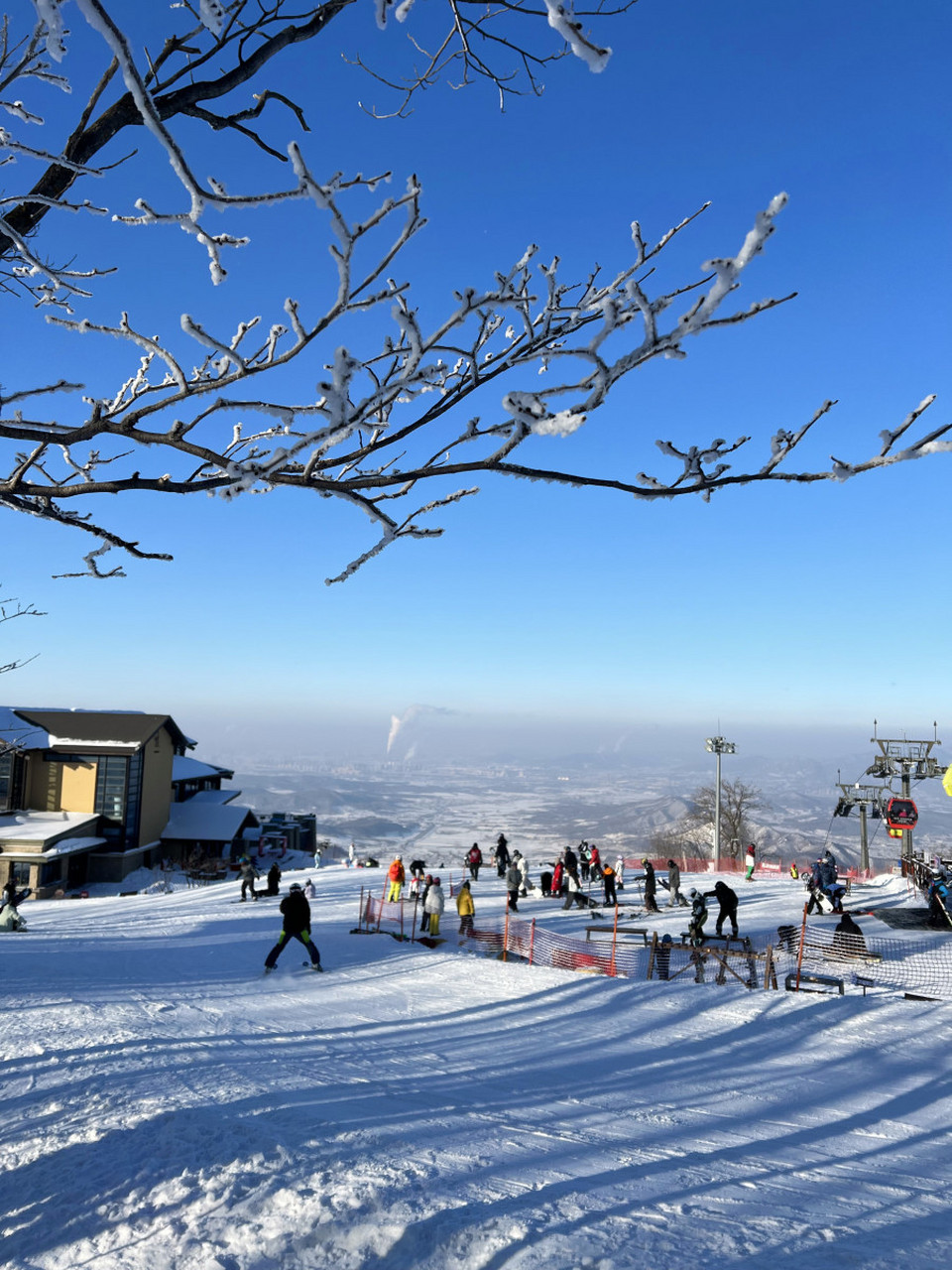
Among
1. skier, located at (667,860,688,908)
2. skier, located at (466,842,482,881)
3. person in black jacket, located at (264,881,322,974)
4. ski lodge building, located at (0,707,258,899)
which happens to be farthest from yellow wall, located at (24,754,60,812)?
person in black jacket, located at (264,881,322,974)

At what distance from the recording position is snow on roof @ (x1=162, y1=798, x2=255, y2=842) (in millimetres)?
39875

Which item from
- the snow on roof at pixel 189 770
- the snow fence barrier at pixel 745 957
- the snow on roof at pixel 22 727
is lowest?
the snow fence barrier at pixel 745 957

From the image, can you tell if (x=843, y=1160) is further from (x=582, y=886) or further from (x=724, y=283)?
(x=582, y=886)

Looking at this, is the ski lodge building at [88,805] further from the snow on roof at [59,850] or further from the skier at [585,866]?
the skier at [585,866]

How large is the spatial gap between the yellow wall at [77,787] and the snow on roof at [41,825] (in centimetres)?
35

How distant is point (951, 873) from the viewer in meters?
19.0

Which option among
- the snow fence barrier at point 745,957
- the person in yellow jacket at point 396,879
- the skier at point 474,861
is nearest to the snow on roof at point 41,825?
the skier at point 474,861

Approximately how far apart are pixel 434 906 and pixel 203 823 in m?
30.0

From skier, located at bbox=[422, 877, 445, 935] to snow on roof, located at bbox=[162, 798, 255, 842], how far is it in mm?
27958

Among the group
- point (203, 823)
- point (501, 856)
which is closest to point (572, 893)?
point (501, 856)

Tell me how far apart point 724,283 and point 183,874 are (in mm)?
37879

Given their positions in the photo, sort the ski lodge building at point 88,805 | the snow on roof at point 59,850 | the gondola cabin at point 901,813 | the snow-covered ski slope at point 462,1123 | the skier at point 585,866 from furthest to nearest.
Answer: the ski lodge building at point 88,805, the snow on roof at point 59,850, the gondola cabin at point 901,813, the skier at point 585,866, the snow-covered ski slope at point 462,1123

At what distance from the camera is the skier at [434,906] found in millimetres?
14914

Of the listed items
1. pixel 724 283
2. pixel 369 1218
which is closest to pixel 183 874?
pixel 369 1218
